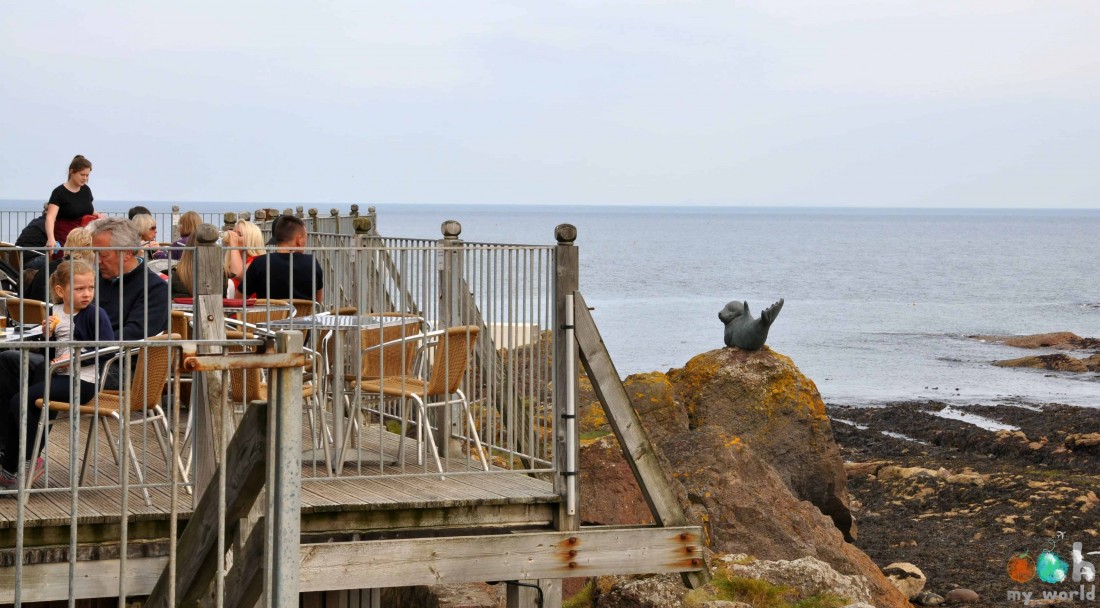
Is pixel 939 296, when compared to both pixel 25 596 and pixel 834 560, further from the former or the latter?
pixel 25 596

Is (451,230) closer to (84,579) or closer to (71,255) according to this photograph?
(71,255)

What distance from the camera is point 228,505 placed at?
14.4ft

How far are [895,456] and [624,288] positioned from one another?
5493cm

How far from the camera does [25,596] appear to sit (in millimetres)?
7023

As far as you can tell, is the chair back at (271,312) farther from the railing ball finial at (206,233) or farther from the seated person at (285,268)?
the railing ball finial at (206,233)

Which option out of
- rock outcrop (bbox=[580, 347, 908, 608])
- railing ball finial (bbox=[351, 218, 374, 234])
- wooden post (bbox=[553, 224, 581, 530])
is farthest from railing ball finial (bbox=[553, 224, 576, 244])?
railing ball finial (bbox=[351, 218, 374, 234])

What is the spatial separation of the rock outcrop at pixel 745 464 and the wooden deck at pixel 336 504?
114 cm

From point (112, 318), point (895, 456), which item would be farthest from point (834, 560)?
point (895, 456)

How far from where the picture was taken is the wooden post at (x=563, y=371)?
8008 millimetres

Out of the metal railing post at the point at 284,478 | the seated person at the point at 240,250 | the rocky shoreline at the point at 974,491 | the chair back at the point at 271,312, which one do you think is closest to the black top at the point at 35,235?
the seated person at the point at 240,250

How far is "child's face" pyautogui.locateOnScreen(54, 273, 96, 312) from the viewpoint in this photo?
7719 millimetres

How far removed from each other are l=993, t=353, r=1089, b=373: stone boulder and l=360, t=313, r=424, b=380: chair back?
32.0 metres

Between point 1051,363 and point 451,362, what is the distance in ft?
112

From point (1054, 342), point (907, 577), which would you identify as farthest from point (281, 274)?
point (1054, 342)
